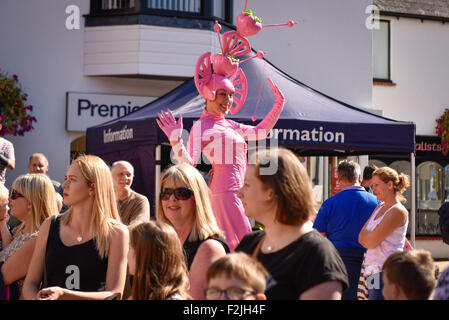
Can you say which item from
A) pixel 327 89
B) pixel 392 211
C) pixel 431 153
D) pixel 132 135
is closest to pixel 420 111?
pixel 431 153

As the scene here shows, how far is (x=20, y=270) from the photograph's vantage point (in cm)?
387

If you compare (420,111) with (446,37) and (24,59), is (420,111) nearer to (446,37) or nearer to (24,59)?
(446,37)

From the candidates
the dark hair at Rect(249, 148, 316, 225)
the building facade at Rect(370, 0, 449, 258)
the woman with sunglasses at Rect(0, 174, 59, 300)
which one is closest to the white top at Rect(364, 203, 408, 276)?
the woman with sunglasses at Rect(0, 174, 59, 300)

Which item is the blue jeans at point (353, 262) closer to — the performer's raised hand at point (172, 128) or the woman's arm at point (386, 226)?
the woman's arm at point (386, 226)

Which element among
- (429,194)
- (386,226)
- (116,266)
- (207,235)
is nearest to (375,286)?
(386,226)

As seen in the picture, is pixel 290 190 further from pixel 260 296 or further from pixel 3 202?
pixel 3 202

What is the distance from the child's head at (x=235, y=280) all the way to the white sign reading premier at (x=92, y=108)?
944cm

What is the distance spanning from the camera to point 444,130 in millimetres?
16250

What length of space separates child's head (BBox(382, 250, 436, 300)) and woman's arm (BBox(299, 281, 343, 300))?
242 mm

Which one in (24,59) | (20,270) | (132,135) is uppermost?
(24,59)

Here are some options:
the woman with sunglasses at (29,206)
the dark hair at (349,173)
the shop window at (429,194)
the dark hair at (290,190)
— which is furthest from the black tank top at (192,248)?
the shop window at (429,194)

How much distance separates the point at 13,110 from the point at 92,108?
1.25 metres
